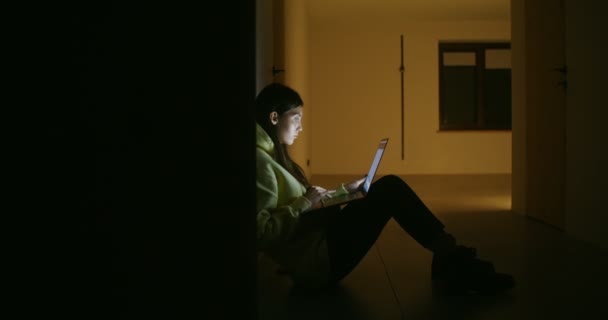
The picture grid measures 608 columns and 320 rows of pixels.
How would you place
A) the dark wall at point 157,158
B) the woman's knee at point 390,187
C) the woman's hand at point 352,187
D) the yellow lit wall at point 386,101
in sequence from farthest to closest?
1. the yellow lit wall at point 386,101
2. the woman's hand at point 352,187
3. the woman's knee at point 390,187
4. the dark wall at point 157,158

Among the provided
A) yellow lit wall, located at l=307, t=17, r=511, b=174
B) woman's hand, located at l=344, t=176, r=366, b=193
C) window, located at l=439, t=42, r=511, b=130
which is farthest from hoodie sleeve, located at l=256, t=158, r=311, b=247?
window, located at l=439, t=42, r=511, b=130

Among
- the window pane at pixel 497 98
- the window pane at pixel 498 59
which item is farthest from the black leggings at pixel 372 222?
the window pane at pixel 498 59

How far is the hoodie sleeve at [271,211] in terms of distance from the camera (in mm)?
1338

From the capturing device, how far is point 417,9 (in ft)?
20.9

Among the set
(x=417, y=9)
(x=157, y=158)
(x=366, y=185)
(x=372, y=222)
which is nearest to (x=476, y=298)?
(x=372, y=222)

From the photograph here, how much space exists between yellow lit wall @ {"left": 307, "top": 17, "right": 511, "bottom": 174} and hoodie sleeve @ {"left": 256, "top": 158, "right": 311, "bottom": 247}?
18.8 feet

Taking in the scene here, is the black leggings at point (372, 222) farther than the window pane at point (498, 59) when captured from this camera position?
No

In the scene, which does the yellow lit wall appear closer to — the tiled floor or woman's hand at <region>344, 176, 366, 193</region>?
the tiled floor

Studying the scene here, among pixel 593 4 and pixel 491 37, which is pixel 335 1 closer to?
pixel 491 37

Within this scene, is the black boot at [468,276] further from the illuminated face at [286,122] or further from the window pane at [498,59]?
the window pane at [498,59]

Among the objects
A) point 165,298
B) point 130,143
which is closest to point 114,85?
point 130,143

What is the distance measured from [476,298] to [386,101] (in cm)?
579

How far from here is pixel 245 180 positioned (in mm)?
773

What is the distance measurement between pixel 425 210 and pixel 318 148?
5617 millimetres
